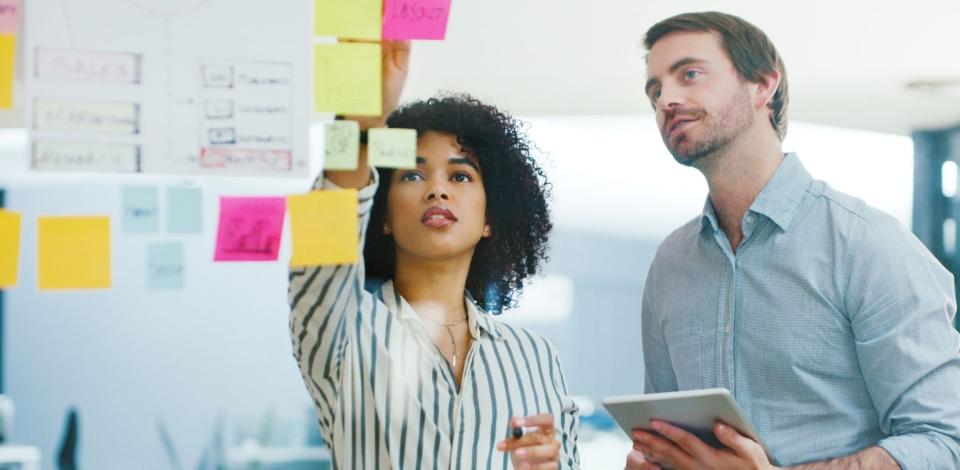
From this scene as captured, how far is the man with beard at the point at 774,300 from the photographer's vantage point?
1.69 m

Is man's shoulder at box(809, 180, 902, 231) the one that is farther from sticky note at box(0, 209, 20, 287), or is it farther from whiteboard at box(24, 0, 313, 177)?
sticky note at box(0, 209, 20, 287)

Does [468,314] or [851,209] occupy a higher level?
[851,209]

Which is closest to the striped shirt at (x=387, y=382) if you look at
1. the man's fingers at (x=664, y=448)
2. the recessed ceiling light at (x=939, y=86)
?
the man's fingers at (x=664, y=448)

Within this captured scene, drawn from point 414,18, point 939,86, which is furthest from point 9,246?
point 939,86

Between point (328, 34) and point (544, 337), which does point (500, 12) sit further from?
point (544, 337)

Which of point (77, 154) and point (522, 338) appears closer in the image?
point (77, 154)

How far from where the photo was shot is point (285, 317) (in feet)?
5.33

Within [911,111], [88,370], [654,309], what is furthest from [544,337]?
[911,111]

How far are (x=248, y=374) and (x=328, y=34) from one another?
546mm

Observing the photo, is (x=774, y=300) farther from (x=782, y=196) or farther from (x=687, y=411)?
(x=687, y=411)

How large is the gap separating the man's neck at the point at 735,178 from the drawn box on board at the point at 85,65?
38.6 inches

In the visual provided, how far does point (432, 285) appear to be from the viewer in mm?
1602

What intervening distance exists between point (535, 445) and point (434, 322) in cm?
24

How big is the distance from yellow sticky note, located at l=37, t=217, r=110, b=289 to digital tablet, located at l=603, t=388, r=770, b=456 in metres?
0.75
